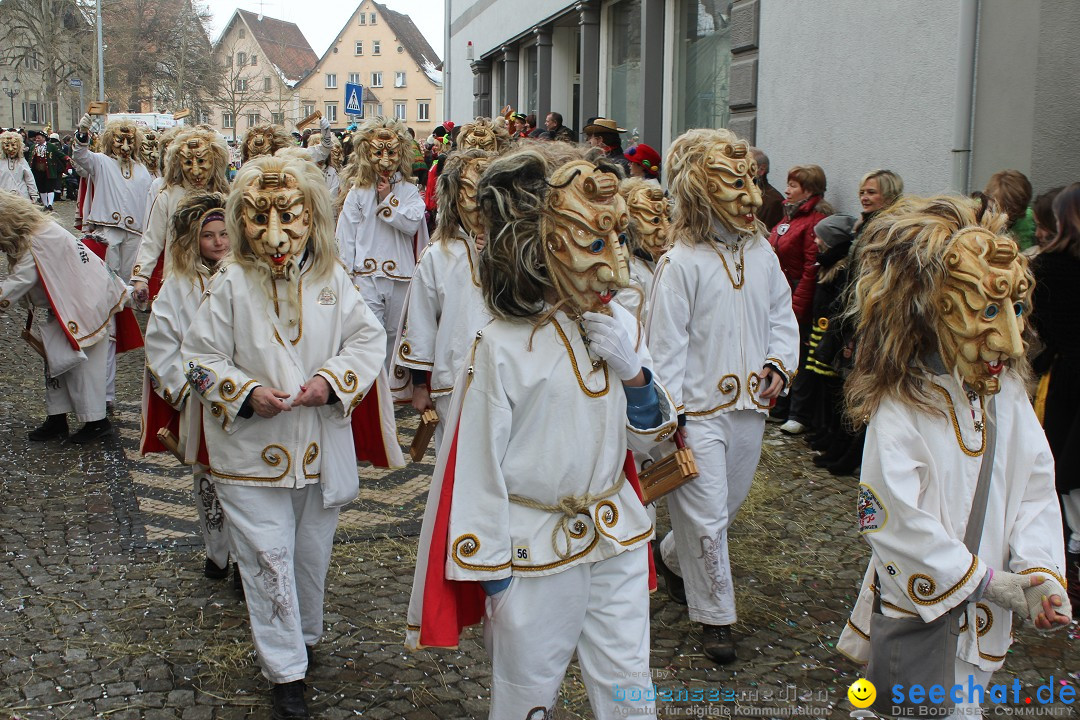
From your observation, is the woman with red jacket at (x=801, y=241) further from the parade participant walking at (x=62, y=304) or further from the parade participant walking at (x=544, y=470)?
the parade participant walking at (x=544, y=470)

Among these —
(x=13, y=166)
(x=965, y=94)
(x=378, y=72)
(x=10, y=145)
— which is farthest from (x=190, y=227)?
(x=378, y=72)

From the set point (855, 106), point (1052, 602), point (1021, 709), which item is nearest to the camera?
point (1052, 602)

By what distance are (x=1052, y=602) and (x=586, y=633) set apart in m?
1.26

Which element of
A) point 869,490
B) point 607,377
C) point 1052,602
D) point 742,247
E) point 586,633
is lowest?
point 586,633

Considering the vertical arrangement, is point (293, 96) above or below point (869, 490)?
above

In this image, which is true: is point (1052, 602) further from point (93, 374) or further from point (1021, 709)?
point (93, 374)

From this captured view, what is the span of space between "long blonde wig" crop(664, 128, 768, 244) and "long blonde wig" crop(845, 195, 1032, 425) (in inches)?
52.7

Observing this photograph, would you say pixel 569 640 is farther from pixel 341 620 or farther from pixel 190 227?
pixel 190 227

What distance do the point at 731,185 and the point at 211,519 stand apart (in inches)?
112

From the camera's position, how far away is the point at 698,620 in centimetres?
456

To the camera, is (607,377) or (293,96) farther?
(293,96)

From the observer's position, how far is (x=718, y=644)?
448 centimetres

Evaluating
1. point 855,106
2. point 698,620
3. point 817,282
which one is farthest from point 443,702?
point 855,106

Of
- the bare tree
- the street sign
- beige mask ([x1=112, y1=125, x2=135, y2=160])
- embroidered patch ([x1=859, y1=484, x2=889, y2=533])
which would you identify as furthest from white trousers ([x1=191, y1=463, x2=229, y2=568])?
Result: the bare tree
